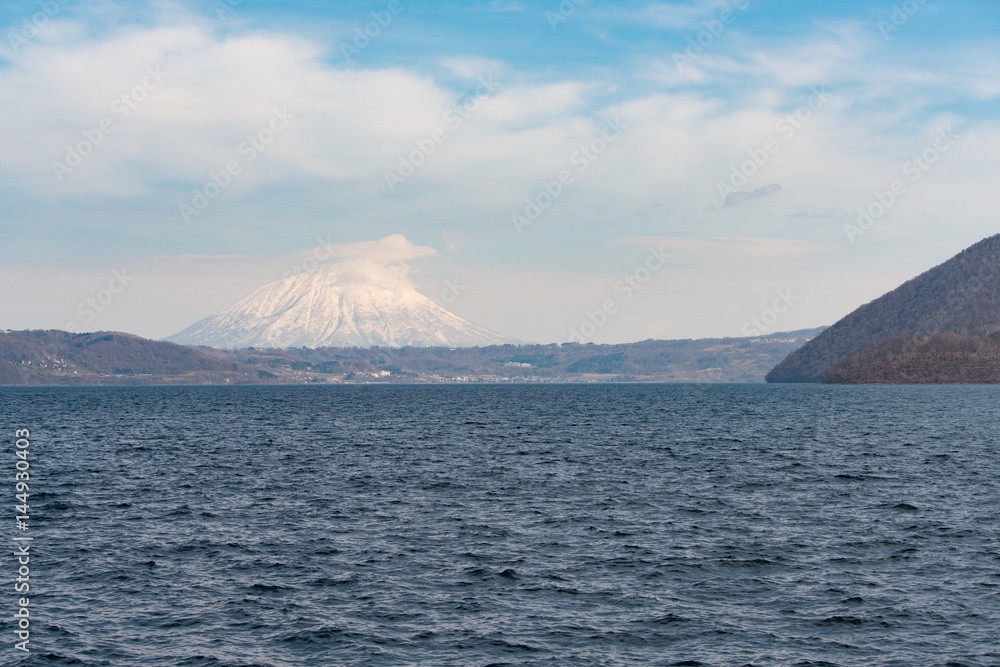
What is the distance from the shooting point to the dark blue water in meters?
25.9

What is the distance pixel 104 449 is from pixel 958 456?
88631 millimetres

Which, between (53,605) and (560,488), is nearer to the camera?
(53,605)

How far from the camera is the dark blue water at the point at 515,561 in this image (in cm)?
2594

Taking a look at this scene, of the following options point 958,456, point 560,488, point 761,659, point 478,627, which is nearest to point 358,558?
point 478,627

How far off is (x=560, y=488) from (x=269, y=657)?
34521mm

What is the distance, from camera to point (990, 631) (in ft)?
87.1

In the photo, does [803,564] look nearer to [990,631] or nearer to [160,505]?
A: [990,631]

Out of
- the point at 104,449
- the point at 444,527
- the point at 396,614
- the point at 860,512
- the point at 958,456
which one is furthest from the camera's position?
the point at 104,449

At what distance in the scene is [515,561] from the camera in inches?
1423

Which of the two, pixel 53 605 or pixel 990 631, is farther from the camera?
pixel 53 605

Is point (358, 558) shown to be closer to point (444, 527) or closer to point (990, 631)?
point (444, 527)

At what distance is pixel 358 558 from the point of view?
3672 cm

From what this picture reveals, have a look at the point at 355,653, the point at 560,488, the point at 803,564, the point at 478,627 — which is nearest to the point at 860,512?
the point at 803,564

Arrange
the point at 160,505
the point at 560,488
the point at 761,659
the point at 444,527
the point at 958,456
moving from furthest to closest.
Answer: the point at 958,456 < the point at 560,488 < the point at 160,505 < the point at 444,527 < the point at 761,659
